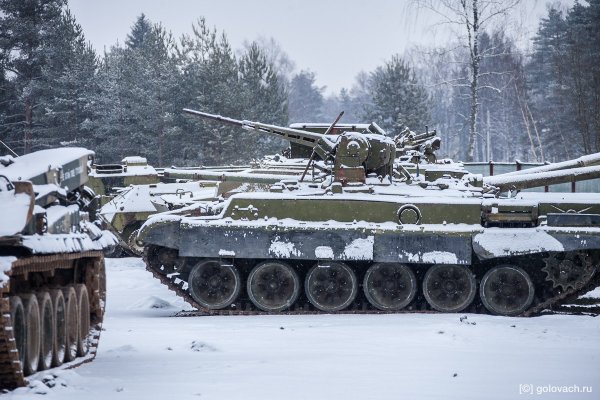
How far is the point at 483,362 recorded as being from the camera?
11.0 metres

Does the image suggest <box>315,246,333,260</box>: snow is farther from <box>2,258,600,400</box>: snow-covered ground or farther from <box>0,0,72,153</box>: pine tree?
<box>0,0,72,153</box>: pine tree

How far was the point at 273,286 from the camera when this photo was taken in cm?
1689

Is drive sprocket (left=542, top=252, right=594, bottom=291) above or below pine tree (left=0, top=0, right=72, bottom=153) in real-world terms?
below

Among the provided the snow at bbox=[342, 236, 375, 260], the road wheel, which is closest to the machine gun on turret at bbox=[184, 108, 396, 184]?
the snow at bbox=[342, 236, 375, 260]

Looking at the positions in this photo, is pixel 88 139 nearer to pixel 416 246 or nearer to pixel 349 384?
pixel 416 246

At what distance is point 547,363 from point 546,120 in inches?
2012

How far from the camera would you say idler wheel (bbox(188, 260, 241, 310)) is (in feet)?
55.4

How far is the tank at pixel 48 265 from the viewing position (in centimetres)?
866

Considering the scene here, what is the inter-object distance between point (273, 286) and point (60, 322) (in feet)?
21.9

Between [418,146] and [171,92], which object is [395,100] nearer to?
[171,92]

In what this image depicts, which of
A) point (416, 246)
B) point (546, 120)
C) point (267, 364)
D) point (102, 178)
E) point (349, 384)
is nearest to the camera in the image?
point (349, 384)

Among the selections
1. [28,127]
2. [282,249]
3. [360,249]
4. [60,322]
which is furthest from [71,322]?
[28,127]

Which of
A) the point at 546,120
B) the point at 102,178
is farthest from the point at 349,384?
the point at 546,120

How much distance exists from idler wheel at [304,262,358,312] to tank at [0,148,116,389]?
491 cm
